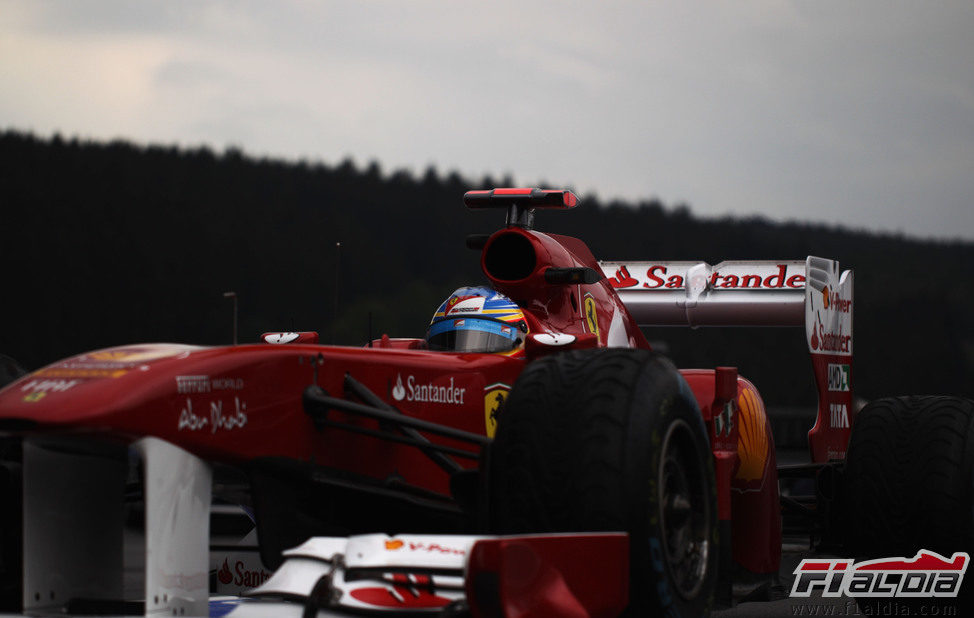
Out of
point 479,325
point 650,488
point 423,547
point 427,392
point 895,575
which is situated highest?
point 479,325

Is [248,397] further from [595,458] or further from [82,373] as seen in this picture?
[595,458]

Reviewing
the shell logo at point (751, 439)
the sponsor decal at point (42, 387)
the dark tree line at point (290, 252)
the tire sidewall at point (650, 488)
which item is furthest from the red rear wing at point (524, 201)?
the dark tree line at point (290, 252)

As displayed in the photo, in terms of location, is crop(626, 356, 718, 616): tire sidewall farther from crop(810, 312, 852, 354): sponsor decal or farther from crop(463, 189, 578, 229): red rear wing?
crop(810, 312, 852, 354): sponsor decal

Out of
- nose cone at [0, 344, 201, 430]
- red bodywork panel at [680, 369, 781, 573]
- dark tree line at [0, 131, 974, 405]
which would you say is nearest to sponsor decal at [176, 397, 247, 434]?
nose cone at [0, 344, 201, 430]

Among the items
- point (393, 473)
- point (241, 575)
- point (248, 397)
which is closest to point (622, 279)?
point (241, 575)

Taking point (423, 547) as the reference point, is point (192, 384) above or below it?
above

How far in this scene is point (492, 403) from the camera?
19.1ft

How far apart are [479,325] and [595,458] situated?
192 cm

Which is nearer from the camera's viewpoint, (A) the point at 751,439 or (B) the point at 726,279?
(A) the point at 751,439

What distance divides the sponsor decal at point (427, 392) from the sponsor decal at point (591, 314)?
1.41m

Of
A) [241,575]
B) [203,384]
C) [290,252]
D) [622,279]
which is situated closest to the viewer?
[203,384]

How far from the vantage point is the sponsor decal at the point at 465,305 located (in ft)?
20.8

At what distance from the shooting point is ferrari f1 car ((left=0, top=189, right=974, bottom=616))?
4141 mm

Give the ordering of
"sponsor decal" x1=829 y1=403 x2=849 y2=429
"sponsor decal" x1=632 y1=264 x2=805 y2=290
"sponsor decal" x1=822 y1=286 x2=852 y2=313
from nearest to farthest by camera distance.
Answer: "sponsor decal" x1=829 y1=403 x2=849 y2=429, "sponsor decal" x1=822 y1=286 x2=852 y2=313, "sponsor decal" x1=632 y1=264 x2=805 y2=290
